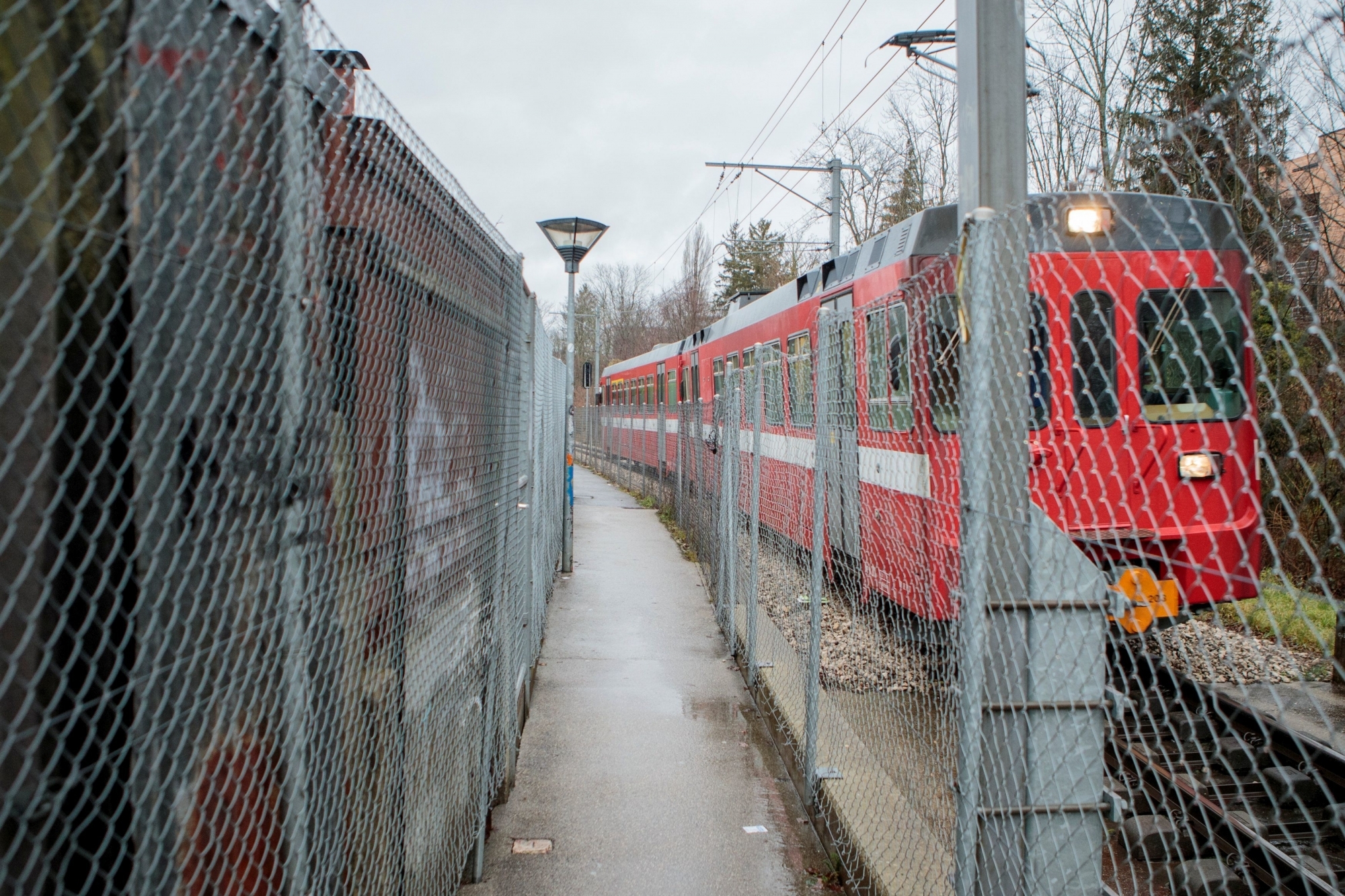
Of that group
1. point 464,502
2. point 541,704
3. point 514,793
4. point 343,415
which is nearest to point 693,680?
point 541,704

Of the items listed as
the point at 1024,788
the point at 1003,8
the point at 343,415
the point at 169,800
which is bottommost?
the point at 1024,788

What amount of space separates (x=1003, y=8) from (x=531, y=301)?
345cm

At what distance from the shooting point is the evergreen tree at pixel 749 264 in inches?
1954

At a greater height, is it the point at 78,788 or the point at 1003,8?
the point at 1003,8

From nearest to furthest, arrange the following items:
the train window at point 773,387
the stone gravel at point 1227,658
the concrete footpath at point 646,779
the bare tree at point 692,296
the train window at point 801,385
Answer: the concrete footpath at point 646,779 < the stone gravel at point 1227,658 < the train window at point 773,387 < the train window at point 801,385 < the bare tree at point 692,296

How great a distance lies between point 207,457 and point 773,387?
646 centimetres

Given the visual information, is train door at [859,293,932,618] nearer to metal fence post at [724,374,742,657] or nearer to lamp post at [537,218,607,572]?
metal fence post at [724,374,742,657]

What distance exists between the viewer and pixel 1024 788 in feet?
7.59

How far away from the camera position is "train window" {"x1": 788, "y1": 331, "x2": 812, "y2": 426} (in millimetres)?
7391

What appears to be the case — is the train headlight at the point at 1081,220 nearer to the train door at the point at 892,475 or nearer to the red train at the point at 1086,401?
the red train at the point at 1086,401

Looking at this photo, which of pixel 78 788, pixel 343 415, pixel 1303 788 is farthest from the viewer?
pixel 1303 788

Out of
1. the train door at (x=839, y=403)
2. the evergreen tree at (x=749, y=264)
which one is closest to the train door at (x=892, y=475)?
the train door at (x=839, y=403)

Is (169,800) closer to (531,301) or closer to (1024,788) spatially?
(1024,788)

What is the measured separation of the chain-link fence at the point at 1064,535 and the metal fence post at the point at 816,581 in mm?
19
